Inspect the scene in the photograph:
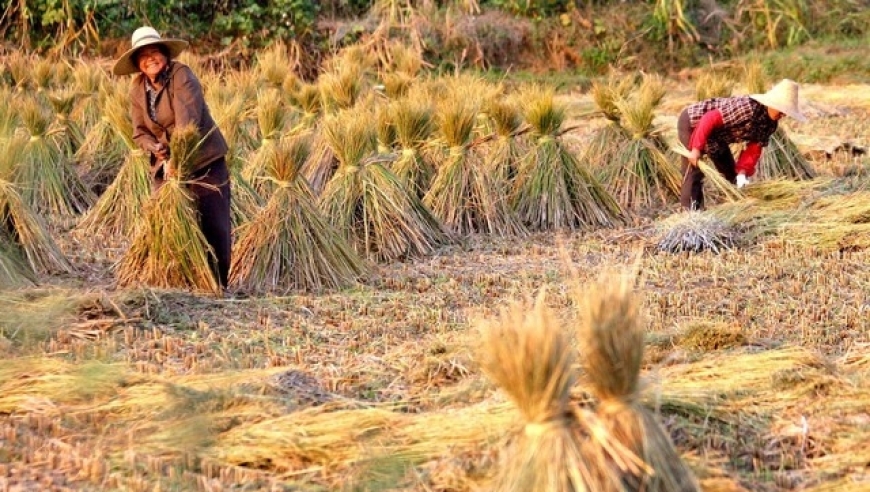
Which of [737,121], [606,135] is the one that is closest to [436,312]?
[737,121]

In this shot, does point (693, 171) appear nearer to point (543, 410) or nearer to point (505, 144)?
point (505, 144)

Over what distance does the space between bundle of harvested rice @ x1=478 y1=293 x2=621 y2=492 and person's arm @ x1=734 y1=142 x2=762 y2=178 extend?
5.06m

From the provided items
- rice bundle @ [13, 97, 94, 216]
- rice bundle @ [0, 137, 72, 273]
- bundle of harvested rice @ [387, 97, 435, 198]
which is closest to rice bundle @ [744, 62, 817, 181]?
bundle of harvested rice @ [387, 97, 435, 198]

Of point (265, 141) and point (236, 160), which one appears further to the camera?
point (265, 141)

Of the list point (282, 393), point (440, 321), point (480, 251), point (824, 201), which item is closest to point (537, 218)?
point (480, 251)

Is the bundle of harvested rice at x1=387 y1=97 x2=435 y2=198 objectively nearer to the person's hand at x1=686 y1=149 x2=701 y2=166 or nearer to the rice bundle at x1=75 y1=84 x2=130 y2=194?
the person's hand at x1=686 y1=149 x2=701 y2=166

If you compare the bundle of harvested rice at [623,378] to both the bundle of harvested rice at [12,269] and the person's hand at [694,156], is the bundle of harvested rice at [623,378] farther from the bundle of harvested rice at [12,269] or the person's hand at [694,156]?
the person's hand at [694,156]

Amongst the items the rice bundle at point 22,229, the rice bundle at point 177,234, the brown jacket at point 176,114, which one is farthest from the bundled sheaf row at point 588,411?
the rice bundle at point 22,229

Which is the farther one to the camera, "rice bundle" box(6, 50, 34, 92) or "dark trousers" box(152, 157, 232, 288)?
"rice bundle" box(6, 50, 34, 92)

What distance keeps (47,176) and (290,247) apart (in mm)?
2818

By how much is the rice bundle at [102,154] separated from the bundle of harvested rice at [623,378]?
20.6 ft

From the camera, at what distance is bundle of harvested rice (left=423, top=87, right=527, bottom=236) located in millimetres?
7801

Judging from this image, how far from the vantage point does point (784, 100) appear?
7.48 m

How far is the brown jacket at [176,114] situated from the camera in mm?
6160
